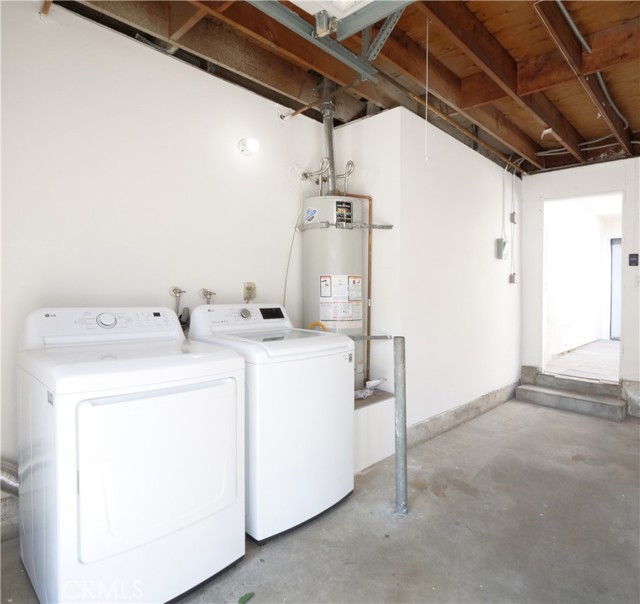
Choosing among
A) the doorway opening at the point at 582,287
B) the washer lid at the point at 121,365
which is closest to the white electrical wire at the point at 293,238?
the washer lid at the point at 121,365

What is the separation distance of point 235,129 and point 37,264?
144 cm

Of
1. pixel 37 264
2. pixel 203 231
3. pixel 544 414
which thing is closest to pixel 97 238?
pixel 37 264

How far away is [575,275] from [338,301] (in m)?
5.72

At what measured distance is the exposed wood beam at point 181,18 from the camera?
1.96 metres

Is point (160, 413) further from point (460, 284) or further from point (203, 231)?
point (460, 284)

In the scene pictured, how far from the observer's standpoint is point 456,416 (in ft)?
11.4

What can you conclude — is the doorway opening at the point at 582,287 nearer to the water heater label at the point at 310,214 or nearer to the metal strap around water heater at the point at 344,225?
the metal strap around water heater at the point at 344,225

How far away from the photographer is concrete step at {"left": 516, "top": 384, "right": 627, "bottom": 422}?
3.77 metres

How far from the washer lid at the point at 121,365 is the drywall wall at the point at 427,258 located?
1288mm

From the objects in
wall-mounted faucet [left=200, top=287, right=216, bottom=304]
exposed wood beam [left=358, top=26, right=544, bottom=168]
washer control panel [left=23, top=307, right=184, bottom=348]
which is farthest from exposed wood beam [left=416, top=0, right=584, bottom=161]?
washer control panel [left=23, top=307, right=184, bottom=348]

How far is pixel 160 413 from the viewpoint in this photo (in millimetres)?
1367

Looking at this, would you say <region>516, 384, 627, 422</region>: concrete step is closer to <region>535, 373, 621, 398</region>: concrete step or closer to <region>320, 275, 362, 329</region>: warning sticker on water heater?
<region>535, 373, 621, 398</region>: concrete step

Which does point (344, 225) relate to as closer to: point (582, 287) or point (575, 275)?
point (575, 275)

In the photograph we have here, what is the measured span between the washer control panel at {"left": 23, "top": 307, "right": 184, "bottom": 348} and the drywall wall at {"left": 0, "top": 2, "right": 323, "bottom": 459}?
19 centimetres
